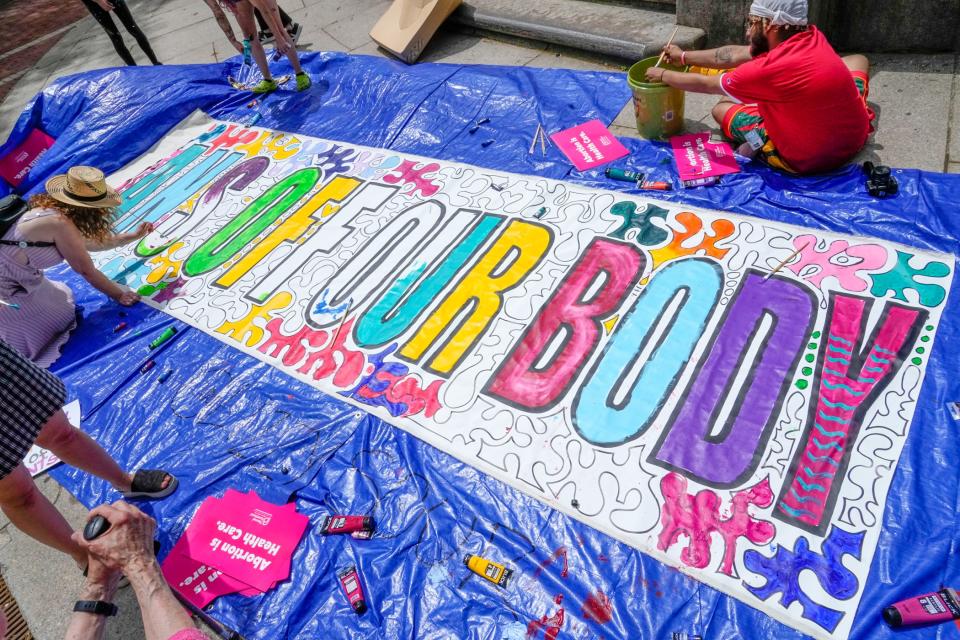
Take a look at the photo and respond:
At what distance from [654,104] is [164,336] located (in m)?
3.45

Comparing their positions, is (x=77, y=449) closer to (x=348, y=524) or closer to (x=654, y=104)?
(x=348, y=524)

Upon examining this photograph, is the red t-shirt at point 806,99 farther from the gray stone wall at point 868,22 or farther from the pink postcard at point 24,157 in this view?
the pink postcard at point 24,157

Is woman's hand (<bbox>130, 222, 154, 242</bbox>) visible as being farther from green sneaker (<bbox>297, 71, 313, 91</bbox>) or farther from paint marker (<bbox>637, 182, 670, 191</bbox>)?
paint marker (<bbox>637, 182, 670, 191</bbox>)

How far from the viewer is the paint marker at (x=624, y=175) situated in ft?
12.1

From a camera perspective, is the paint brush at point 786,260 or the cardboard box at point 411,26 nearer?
the paint brush at point 786,260

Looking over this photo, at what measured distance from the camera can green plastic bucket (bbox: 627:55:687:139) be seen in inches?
147

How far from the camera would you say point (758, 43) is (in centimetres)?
327

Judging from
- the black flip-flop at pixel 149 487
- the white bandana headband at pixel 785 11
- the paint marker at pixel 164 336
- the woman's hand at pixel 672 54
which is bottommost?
the black flip-flop at pixel 149 487

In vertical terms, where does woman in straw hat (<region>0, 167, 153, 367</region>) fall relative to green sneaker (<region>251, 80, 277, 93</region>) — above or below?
below

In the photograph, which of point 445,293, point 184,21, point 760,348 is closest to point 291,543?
point 445,293

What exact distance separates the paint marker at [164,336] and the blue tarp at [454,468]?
0.04 meters

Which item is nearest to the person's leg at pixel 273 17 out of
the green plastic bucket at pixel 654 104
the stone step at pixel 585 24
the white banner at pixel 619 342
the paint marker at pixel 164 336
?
the stone step at pixel 585 24

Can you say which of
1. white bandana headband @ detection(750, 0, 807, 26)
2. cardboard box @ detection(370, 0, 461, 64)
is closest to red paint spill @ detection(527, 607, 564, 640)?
white bandana headband @ detection(750, 0, 807, 26)

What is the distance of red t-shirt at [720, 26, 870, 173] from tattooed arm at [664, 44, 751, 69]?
1.33 feet
